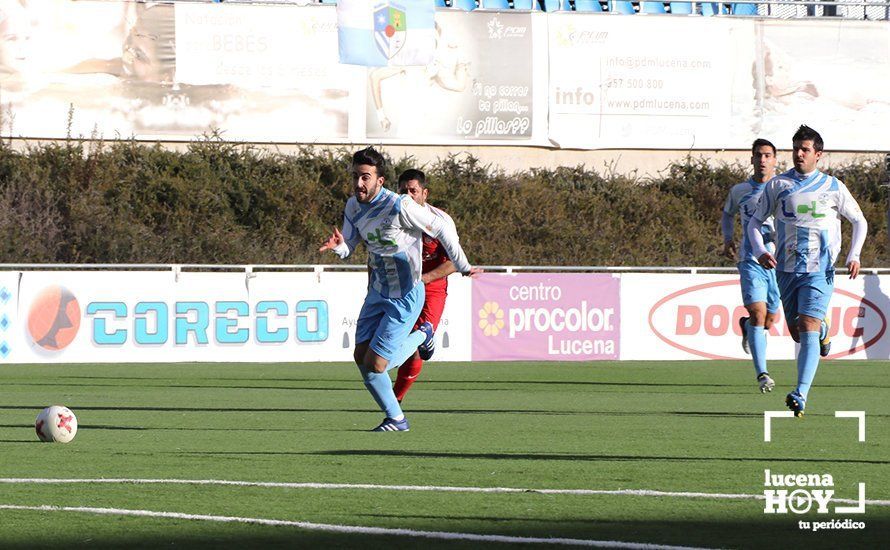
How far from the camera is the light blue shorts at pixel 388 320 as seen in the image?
1072cm

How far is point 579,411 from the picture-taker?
44.5 feet

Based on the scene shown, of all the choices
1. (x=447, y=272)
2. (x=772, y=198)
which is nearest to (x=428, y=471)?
(x=447, y=272)

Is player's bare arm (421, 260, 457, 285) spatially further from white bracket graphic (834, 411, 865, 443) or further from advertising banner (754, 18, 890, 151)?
advertising banner (754, 18, 890, 151)

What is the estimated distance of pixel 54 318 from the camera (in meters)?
22.3

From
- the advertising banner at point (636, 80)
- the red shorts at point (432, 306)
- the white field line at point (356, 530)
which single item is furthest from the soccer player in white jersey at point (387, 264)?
the advertising banner at point (636, 80)

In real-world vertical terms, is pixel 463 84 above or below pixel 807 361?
above

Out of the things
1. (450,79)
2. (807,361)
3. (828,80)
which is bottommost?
(807,361)

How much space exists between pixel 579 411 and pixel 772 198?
2702 mm

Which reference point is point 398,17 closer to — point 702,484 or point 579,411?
point 579,411

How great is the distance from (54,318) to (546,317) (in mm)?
7750

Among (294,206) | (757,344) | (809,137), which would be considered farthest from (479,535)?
(294,206)

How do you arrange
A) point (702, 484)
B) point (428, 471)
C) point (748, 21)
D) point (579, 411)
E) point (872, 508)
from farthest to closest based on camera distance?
point (748, 21), point (579, 411), point (428, 471), point (702, 484), point (872, 508)

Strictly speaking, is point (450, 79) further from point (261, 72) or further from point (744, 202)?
point (744, 202)

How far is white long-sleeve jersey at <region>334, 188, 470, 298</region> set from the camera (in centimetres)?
1073
